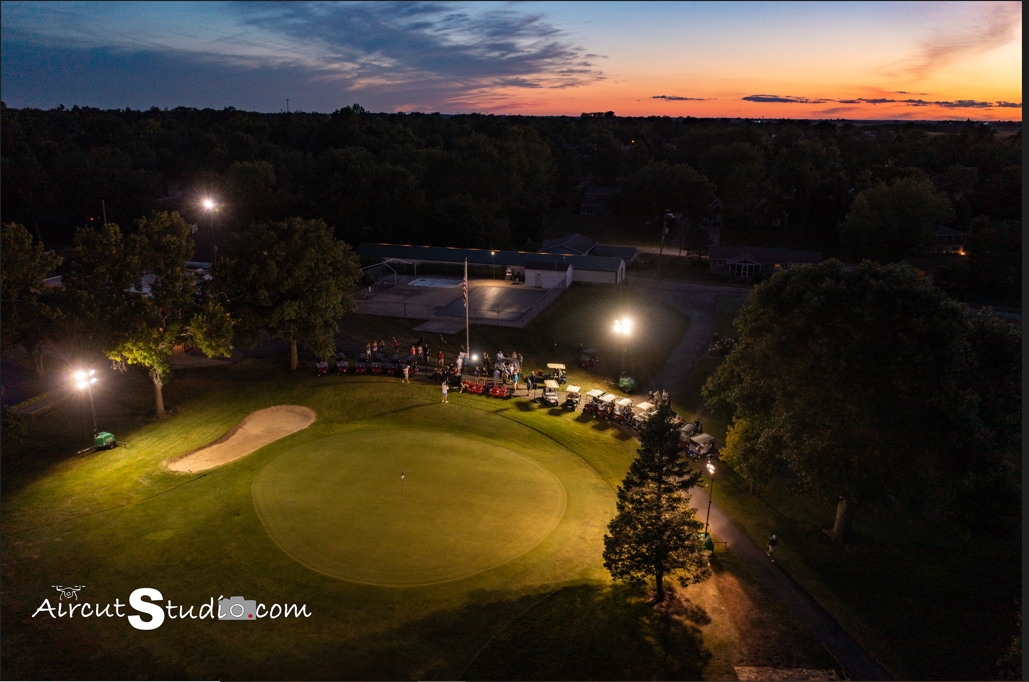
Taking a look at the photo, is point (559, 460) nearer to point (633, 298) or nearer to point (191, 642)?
point (191, 642)

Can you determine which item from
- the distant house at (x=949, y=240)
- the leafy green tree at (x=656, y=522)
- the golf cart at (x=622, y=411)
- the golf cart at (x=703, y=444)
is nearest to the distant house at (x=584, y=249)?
the distant house at (x=949, y=240)

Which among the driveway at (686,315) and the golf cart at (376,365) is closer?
the golf cart at (376,365)

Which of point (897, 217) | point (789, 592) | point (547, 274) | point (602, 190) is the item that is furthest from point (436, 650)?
point (602, 190)

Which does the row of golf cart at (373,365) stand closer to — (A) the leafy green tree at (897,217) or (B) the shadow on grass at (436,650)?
(B) the shadow on grass at (436,650)

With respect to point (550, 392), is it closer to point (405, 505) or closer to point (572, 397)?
point (572, 397)

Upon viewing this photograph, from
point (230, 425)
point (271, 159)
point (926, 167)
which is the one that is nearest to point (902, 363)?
point (230, 425)

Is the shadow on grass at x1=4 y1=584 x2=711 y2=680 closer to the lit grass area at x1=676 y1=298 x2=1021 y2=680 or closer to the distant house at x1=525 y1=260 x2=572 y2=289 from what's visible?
the lit grass area at x1=676 y1=298 x2=1021 y2=680

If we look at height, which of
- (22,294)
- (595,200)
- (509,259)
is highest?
(595,200)
